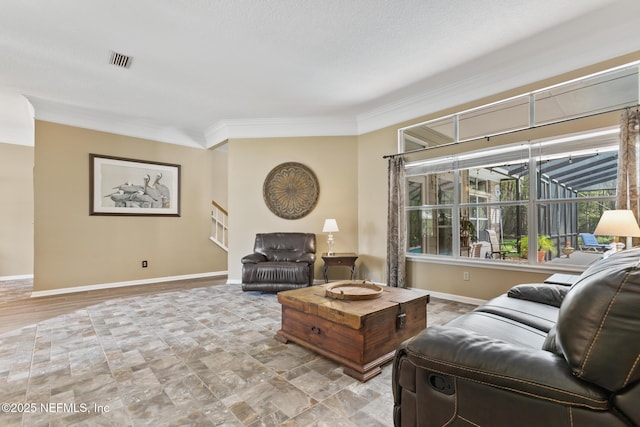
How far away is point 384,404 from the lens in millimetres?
1757

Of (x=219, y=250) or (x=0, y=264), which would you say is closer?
(x=0, y=264)

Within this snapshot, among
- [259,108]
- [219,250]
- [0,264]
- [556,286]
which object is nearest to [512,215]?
[556,286]

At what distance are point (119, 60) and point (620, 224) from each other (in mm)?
5222

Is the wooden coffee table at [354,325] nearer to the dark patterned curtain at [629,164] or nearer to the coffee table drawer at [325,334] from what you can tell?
the coffee table drawer at [325,334]

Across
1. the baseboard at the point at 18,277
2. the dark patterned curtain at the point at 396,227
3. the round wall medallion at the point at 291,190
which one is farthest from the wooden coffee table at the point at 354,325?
the baseboard at the point at 18,277

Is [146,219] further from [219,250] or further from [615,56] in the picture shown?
[615,56]

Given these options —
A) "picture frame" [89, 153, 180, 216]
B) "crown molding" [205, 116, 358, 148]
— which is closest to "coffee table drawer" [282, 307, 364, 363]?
"crown molding" [205, 116, 358, 148]

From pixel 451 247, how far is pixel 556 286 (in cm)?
213

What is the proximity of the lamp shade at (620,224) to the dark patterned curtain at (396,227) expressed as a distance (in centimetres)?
232

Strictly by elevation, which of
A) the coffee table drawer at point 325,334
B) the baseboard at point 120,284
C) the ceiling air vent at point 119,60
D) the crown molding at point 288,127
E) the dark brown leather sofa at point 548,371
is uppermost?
the ceiling air vent at point 119,60

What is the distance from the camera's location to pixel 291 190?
5.40 metres

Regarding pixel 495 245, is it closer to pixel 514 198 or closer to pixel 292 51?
pixel 514 198

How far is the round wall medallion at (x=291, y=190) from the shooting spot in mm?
5344

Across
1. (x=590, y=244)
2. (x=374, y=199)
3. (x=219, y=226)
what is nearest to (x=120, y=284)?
(x=219, y=226)
